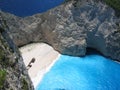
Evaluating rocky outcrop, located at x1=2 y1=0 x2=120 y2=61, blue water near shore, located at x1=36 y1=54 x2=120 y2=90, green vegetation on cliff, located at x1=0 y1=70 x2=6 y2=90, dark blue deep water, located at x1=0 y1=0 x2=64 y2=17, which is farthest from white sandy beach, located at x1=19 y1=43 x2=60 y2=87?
green vegetation on cliff, located at x1=0 y1=70 x2=6 y2=90

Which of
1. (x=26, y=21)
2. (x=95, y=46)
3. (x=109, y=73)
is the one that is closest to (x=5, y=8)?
(x=26, y=21)

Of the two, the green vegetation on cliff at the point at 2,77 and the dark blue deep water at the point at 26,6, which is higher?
the dark blue deep water at the point at 26,6

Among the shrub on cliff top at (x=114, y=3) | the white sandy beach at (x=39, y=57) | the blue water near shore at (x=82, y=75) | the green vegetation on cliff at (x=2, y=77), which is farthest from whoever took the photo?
the shrub on cliff top at (x=114, y=3)

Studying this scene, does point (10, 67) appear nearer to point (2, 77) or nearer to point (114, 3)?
point (2, 77)

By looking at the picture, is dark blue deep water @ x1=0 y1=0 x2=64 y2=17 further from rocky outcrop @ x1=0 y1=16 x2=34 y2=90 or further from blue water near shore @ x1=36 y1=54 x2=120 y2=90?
rocky outcrop @ x1=0 y1=16 x2=34 y2=90

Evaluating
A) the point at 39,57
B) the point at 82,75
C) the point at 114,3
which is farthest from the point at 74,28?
the point at 82,75

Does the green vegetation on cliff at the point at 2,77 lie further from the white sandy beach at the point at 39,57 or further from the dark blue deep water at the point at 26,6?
the dark blue deep water at the point at 26,6

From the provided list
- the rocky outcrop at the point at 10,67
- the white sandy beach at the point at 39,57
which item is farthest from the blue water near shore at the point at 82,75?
the rocky outcrop at the point at 10,67

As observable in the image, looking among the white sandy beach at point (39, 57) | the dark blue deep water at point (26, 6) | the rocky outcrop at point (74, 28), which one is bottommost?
the white sandy beach at point (39, 57)
